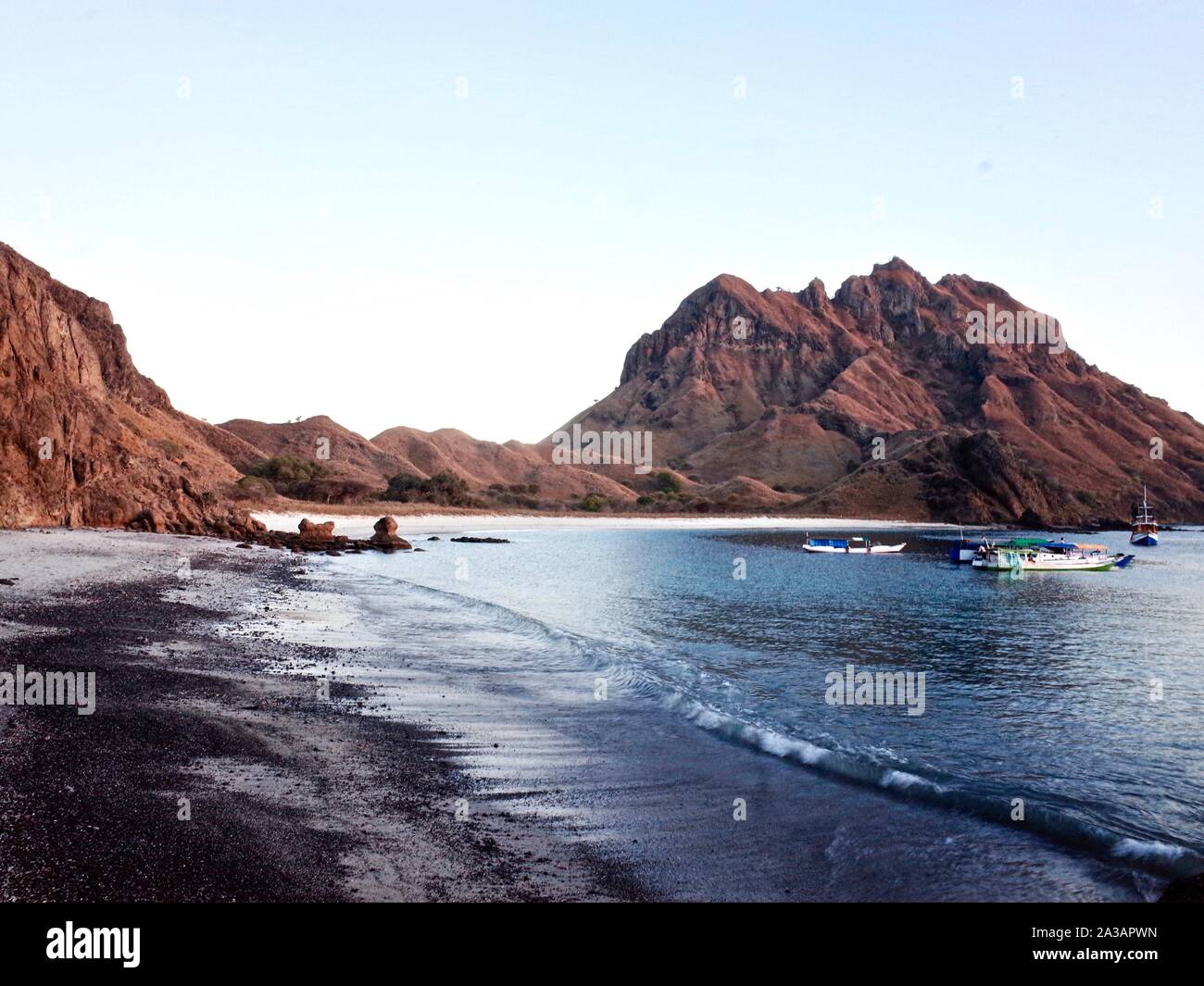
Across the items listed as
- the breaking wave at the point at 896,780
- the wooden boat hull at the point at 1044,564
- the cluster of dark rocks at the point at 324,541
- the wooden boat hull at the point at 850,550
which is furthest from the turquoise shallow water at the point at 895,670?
the wooden boat hull at the point at 850,550

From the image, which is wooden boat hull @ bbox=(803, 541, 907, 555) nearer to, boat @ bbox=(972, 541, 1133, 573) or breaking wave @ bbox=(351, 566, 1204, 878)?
boat @ bbox=(972, 541, 1133, 573)

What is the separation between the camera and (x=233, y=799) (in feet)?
27.1

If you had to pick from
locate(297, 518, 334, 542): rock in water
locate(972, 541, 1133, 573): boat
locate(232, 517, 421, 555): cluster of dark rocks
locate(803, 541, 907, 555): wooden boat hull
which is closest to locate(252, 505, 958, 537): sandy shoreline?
locate(297, 518, 334, 542): rock in water

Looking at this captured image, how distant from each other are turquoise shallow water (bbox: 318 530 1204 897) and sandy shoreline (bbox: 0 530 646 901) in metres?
2.28

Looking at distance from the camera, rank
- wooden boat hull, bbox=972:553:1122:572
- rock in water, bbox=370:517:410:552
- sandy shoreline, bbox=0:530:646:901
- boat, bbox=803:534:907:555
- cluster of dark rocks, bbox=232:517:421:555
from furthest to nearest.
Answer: boat, bbox=803:534:907:555, rock in water, bbox=370:517:410:552, wooden boat hull, bbox=972:553:1122:572, cluster of dark rocks, bbox=232:517:421:555, sandy shoreline, bbox=0:530:646:901

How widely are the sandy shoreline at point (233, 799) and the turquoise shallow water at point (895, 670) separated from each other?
2.28m

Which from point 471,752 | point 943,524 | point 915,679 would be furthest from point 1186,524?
point 471,752

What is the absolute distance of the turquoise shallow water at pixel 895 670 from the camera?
1009 cm

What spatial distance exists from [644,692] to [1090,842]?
8.61 metres

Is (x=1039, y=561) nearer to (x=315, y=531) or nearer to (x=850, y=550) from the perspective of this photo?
(x=850, y=550)

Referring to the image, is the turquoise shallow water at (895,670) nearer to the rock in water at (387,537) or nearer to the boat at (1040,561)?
the boat at (1040,561)

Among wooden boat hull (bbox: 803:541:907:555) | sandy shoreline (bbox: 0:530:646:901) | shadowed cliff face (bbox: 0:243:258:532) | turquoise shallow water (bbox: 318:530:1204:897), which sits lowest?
wooden boat hull (bbox: 803:541:907:555)

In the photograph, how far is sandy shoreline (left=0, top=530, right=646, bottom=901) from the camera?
645cm
